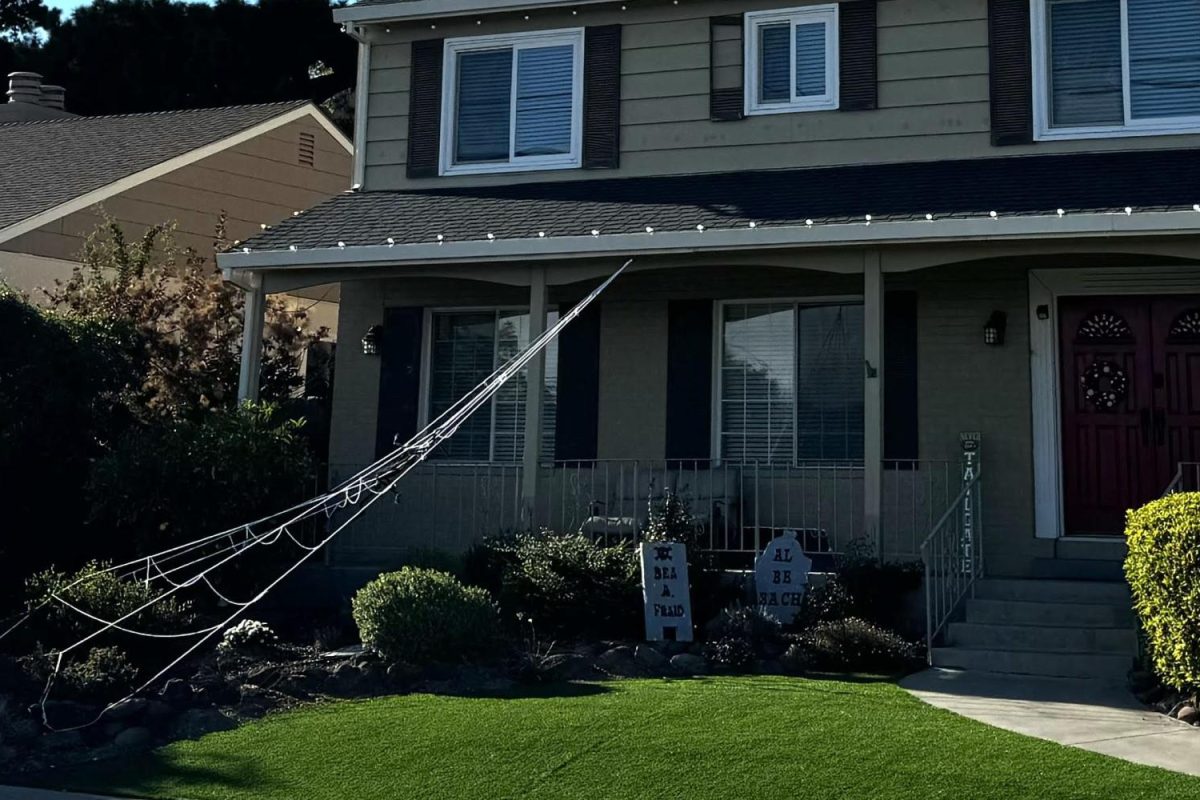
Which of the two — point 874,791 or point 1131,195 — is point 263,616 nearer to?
point 874,791

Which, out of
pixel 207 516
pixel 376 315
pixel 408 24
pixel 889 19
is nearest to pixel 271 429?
pixel 207 516

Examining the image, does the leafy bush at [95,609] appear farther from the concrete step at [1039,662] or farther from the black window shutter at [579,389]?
the concrete step at [1039,662]

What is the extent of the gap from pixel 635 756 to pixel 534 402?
16.9ft

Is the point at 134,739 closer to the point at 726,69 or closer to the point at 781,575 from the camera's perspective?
the point at 781,575

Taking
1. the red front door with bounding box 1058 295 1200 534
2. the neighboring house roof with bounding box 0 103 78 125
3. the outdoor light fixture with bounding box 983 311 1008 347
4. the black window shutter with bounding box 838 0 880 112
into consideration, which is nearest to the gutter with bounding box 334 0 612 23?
the black window shutter with bounding box 838 0 880 112

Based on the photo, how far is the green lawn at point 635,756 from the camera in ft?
21.6

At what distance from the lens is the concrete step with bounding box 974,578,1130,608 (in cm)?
1038

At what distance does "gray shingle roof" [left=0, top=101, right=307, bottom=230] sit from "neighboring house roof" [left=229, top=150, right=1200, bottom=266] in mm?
5403

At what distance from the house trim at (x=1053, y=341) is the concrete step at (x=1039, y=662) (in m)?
2.21

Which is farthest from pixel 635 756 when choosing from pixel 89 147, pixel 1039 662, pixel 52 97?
pixel 52 97

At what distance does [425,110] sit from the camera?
46.5 feet

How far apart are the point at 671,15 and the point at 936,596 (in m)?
6.39

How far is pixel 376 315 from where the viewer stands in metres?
13.9

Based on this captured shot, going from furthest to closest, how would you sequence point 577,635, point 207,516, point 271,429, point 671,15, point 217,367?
point 217,367
point 671,15
point 271,429
point 207,516
point 577,635
